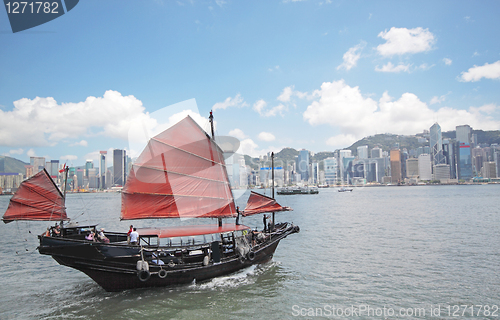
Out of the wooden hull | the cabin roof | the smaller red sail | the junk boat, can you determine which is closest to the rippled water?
Result: the wooden hull

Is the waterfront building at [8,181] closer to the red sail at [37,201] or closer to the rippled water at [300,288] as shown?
the rippled water at [300,288]

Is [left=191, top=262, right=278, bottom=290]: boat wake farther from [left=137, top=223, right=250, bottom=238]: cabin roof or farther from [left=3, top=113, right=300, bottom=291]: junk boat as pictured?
[left=137, top=223, right=250, bottom=238]: cabin roof

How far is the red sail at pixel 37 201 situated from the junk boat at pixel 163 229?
0.04 meters

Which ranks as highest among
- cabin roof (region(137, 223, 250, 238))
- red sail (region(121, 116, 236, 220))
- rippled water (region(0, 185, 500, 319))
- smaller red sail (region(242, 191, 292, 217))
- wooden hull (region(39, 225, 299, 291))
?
red sail (region(121, 116, 236, 220))

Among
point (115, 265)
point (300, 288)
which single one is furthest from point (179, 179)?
point (300, 288)

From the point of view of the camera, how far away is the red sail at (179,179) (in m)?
16.4

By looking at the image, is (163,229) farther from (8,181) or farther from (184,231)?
(8,181)

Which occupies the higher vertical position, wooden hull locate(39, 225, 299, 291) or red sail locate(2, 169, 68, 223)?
red sail locate(2, 169, 68, 223)

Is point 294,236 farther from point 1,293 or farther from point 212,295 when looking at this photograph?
point 1,293

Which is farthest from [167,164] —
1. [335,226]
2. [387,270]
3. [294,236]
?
[335,226]

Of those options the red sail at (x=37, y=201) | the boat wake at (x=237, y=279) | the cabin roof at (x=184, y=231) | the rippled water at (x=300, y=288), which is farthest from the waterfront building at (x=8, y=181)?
the boat wake at (x=237, y=279)

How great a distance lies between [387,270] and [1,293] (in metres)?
18.6

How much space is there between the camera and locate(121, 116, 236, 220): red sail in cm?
1636

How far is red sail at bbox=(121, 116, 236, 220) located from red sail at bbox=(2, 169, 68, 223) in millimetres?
3708
